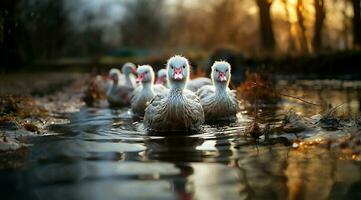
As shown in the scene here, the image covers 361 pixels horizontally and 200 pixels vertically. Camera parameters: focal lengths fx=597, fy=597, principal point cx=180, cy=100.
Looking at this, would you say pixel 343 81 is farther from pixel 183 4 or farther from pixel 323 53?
pixel 183 4

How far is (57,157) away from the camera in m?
Result: 8.30

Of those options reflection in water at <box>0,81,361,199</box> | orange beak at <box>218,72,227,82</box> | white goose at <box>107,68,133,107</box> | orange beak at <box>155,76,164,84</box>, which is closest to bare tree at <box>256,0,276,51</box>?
white goose at <box>107,68,133,107</box>

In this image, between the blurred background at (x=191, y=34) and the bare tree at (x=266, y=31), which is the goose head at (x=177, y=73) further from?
the bare tree at (x=266, y=31)

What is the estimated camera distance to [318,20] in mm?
23766

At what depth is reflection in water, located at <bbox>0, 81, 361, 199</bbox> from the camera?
20.2 ft

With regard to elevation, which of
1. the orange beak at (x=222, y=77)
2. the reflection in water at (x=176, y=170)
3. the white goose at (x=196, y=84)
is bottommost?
the reflection in water at (x=176, y=170)

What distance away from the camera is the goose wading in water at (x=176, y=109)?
1058 centimetres

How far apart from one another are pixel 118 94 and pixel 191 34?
36673 mm

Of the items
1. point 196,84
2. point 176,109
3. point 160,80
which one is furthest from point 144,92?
point 176,109

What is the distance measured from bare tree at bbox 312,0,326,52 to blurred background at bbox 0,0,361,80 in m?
0.05

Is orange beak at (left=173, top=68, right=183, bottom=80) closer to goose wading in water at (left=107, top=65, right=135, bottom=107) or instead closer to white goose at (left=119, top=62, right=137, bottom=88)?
goose wading in water at (left=107, top=65, right=135, bottom=107)

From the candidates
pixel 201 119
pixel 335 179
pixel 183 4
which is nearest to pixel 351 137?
pixel 335 179

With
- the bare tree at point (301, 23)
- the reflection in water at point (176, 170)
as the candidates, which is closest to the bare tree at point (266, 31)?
the bare tree at point (301, 23)

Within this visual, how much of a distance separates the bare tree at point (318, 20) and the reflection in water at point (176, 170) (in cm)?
1209
